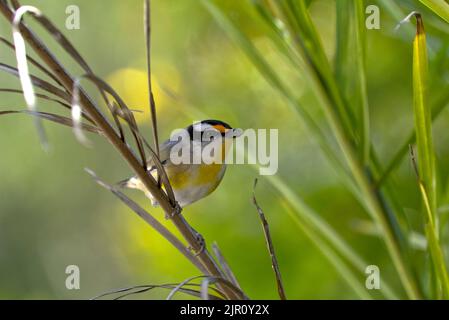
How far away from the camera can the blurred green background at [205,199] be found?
150cm

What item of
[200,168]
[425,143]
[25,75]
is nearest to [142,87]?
[200,168]

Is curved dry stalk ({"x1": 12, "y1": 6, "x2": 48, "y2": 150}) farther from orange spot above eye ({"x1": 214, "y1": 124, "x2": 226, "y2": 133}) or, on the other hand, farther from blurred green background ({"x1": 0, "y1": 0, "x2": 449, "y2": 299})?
orange spot above eye ({"x1": 214, "y1": 124, "x2": 226, "y2": 133})

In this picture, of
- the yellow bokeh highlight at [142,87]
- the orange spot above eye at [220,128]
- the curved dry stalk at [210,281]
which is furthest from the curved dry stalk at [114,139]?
the yellow bokeh highlight at [142,87]

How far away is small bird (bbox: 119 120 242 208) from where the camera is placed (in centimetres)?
137

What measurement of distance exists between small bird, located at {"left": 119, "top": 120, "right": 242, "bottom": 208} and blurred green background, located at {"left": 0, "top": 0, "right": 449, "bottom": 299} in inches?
2.8

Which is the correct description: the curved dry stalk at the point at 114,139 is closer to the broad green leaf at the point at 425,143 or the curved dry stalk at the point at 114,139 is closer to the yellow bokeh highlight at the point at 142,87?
the broad green leaf at the point at 425,143

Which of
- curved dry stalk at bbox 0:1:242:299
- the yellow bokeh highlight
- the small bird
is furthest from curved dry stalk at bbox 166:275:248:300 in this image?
the yellow bokeh highlight

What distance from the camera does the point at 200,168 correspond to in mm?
1394

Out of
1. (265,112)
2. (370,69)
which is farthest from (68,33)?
(370,69)

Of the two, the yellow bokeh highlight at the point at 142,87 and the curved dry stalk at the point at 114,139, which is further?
the yellow bokeh highlight at the point at 142,87

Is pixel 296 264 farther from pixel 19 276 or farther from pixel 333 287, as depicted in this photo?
pixel 19 276

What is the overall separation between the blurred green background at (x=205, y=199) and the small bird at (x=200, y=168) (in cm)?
7

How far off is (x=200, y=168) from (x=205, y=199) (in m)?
0.31

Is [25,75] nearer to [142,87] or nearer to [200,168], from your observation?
[200,168]
